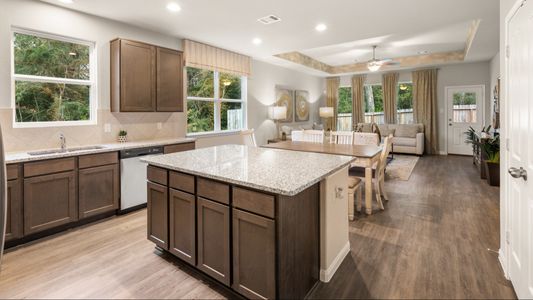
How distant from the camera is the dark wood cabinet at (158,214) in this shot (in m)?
2.45

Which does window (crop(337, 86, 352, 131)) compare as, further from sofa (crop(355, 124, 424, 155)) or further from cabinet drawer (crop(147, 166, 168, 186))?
cabinet drawer (crop(147, 166, 168, 186))

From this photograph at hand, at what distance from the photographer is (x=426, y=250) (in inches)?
105

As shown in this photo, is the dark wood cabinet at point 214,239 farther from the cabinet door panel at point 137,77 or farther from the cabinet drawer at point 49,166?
the cabinet door panel at point 137,77

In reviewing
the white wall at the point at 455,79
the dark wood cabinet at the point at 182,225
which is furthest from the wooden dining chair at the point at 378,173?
the white wall at the point at 455,79

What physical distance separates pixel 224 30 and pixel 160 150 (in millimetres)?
2120

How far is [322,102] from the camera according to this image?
10672 millimetres

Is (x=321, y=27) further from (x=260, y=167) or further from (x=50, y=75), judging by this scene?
(x=50, y=75)

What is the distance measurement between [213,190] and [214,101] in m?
4.19

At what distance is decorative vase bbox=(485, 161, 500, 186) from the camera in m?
4.86

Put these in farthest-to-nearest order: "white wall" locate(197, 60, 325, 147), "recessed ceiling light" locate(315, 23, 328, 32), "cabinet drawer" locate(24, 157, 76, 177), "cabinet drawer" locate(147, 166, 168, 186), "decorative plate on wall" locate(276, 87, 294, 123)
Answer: "decorative plate on wall" locate(276, 87, 294, 123) < "white wall" locate(197, 60, 325, 147) < "recessed ceiling light" locate(315, 23, 328, 32) < "cabinet drawer" locate(24, 157, 76, 177) < "cabinet drawer" locate(147, 166, 168, 186)

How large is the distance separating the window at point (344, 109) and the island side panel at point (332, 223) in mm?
8034

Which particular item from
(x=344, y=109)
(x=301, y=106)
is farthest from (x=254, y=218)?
(x=344, y=109)

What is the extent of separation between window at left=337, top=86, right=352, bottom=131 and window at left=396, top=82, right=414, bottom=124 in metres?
1.58

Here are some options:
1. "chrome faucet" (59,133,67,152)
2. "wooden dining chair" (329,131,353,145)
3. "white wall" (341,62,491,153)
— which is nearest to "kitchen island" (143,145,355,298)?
"chrome faucet" (59,133,67,152)
